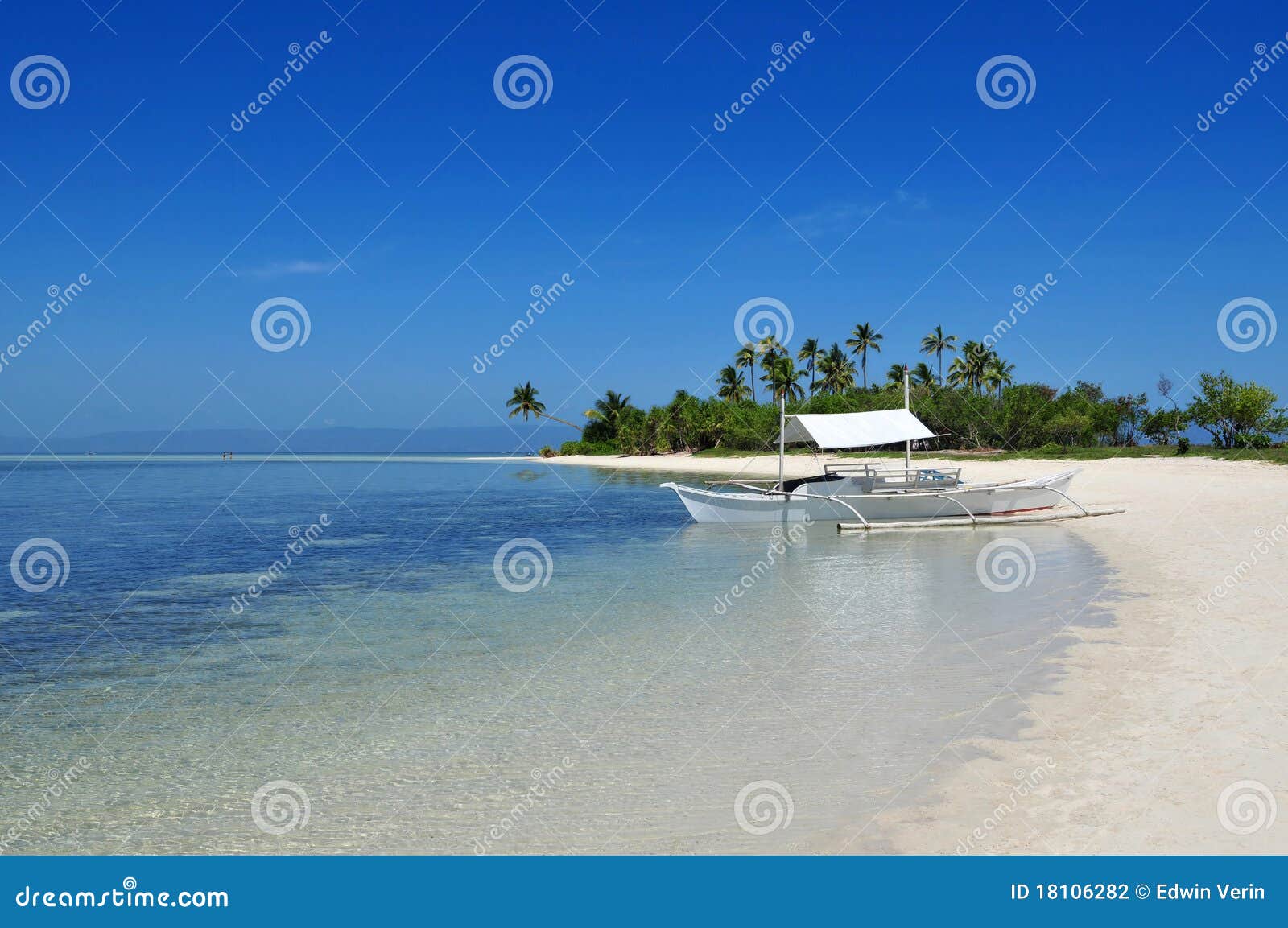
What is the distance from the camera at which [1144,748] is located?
7035 millimetres

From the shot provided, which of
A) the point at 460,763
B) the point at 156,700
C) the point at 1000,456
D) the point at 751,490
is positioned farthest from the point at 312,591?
the point at 1000,456

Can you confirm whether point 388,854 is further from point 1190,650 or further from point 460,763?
point 1190,650

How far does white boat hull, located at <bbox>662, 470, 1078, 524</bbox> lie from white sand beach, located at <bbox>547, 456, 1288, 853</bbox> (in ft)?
43.9

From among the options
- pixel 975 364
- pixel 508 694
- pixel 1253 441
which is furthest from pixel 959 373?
pixel 508 694

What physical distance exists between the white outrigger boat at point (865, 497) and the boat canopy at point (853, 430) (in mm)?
42

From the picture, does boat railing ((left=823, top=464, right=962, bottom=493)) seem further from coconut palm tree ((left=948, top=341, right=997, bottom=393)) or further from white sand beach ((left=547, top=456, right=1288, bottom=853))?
coconut palm tree ((left=948, top=341, right=997, bottom=393))

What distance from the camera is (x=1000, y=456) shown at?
63.8 metres

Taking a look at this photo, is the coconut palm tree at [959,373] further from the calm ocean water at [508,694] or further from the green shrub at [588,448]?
the calm ocean water at [508,694]

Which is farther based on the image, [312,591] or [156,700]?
[312,591]

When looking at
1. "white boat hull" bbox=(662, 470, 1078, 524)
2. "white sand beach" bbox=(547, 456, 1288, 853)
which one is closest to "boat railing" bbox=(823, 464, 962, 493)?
"white boat hull" bbox=(662, 470, 1078, 524)

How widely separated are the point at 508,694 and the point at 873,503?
69.8 ft

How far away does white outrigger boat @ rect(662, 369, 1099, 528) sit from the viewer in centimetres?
2911

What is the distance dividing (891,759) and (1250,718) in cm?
323

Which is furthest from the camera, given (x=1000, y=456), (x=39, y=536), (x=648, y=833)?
(x=1000, y=456)
